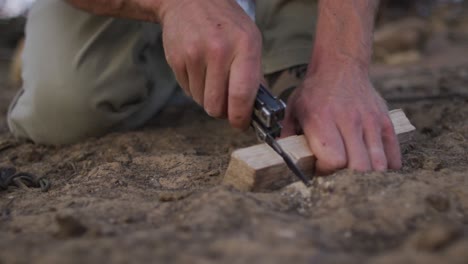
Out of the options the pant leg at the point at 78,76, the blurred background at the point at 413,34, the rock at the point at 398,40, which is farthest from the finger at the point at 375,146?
the rock at the point at 398,40

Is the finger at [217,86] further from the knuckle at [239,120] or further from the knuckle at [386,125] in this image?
the knuckle at [386,125]

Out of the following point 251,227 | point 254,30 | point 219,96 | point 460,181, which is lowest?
point 460,181

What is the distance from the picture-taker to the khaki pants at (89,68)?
2.32m

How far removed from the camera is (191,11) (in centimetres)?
153

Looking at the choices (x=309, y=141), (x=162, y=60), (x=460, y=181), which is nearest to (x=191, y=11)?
(x=309, y=141)

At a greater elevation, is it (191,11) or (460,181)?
(191,11)

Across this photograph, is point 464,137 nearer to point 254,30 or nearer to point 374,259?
point 254,30

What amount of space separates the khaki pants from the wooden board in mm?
1004

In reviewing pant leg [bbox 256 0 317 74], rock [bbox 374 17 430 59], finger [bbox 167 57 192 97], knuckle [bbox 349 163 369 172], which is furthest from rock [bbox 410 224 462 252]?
rock [bbox 374 17 430 59]

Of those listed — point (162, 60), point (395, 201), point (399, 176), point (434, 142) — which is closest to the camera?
point (395, 201)

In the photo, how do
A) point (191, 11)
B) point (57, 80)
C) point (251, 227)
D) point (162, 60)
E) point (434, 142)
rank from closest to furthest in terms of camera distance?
point (251, 227) → point (191, 11) → point (434, 142) → point (57, 80) → point (162, 60)

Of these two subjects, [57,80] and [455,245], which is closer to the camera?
[455,245]

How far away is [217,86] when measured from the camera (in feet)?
4.78

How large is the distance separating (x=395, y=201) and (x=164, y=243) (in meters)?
0.55
